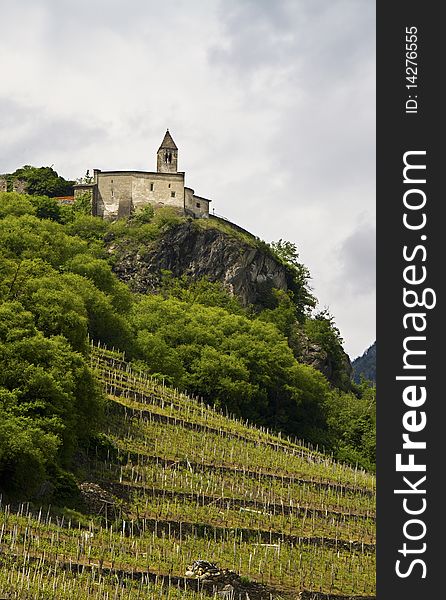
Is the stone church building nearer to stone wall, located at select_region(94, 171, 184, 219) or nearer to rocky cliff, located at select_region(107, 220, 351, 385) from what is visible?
stone wall, located at select_region(94, 171, 184, 219)

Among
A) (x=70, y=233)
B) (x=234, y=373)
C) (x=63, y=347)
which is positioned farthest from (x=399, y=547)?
(x=70, y=233)

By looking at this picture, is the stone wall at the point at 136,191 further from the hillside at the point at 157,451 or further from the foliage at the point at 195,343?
the hillside at the point at 157,451

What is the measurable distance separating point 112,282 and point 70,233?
82.1ft

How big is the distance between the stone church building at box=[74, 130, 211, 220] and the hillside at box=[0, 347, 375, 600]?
196ft

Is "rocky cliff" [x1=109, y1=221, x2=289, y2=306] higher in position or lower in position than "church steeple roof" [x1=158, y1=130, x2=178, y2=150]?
lower

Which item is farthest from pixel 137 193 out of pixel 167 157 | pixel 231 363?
pixel 231 363

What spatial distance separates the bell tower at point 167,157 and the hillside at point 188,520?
6499 centimetres

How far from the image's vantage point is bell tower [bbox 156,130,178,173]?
452 ft

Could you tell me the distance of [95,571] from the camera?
42.2 m

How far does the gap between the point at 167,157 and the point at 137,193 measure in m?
7.13

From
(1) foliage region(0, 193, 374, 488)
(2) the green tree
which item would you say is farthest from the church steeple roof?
(1) foliage region(0, 193, 374, 488)

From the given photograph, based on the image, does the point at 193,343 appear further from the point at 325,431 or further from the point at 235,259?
the point at 235,259

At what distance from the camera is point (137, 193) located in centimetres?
13375

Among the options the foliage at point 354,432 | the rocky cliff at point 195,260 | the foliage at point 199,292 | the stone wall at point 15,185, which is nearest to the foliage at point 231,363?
the foliage at point 354,432
